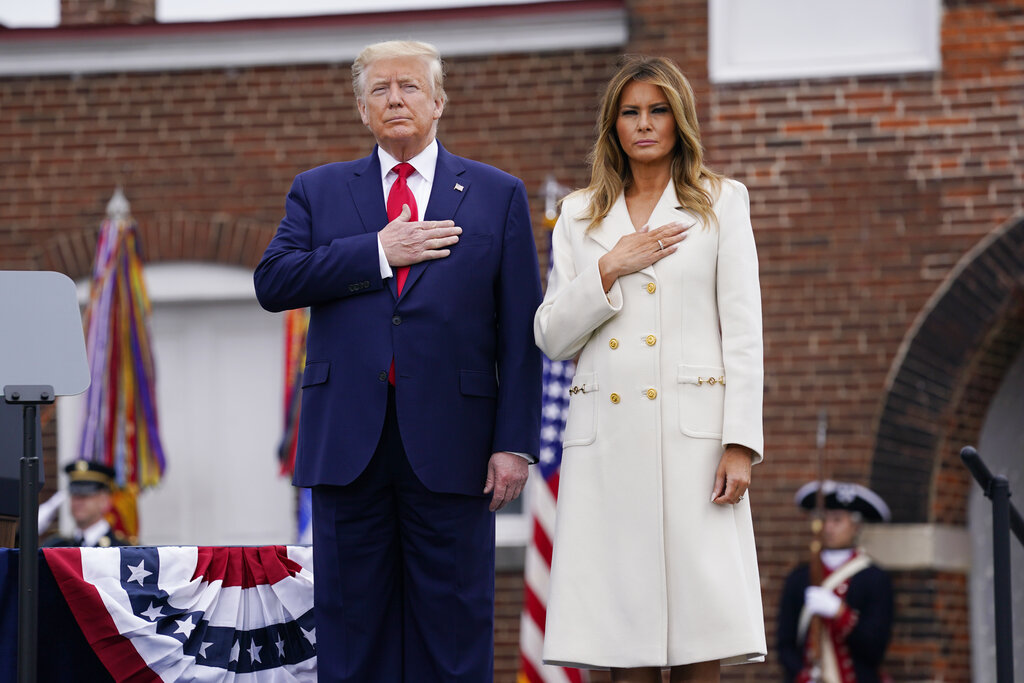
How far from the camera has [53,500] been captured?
9.88 metres

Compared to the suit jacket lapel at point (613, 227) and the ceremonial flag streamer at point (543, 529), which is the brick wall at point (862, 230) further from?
the suit jacket lapel at point (613, 227)

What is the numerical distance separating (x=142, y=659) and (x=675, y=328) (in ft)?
5.80

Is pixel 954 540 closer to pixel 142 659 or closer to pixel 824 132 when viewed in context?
pixel 824 132

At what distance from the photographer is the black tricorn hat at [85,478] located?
9.02 m

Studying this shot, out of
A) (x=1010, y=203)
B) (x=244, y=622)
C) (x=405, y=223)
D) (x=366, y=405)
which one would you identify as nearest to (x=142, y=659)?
(x=244, y=622)

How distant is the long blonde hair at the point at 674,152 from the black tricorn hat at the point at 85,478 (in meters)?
5.57

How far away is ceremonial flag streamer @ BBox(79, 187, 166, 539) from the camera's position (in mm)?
9312

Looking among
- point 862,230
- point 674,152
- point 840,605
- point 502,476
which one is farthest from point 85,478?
point 674,152

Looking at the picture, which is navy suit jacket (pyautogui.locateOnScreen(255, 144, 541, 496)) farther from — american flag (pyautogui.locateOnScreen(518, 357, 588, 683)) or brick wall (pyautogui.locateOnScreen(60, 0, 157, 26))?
brick wall (pyautogui.locateOnScreen(60, 0, 157, 26))

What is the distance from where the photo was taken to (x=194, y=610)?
4.50 m

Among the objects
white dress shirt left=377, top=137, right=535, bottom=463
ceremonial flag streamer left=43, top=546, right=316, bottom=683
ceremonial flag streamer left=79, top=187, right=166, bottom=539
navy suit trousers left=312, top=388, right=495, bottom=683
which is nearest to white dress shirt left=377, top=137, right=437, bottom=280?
white dress shirt left=377, top=137, right=535, bottom=463

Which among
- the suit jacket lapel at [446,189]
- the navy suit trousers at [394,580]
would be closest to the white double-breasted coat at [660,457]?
the navy suit trousers at [394,580]

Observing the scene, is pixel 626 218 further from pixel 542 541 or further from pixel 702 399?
pixel 542 541

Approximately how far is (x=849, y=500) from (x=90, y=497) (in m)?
4.37
